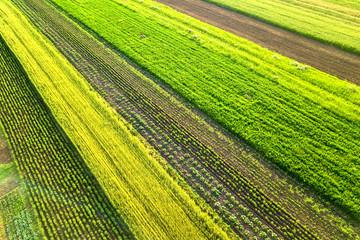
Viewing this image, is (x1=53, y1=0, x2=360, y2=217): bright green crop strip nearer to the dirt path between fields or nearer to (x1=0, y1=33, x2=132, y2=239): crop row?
the dirt path between fields

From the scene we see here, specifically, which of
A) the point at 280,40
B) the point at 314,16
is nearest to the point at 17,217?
the point at 280,40

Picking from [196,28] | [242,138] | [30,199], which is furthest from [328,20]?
[30,199]

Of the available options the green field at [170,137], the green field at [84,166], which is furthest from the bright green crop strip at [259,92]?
the green field at [84,166]

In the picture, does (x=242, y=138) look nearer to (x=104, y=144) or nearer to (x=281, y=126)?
(x=281, y=126)

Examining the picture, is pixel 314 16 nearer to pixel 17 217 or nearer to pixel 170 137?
pixel 170 137

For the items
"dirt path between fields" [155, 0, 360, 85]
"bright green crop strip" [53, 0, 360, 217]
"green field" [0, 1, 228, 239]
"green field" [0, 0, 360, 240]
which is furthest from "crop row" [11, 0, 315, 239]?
"dirt path between fields" [155, 0, 360, 85]
